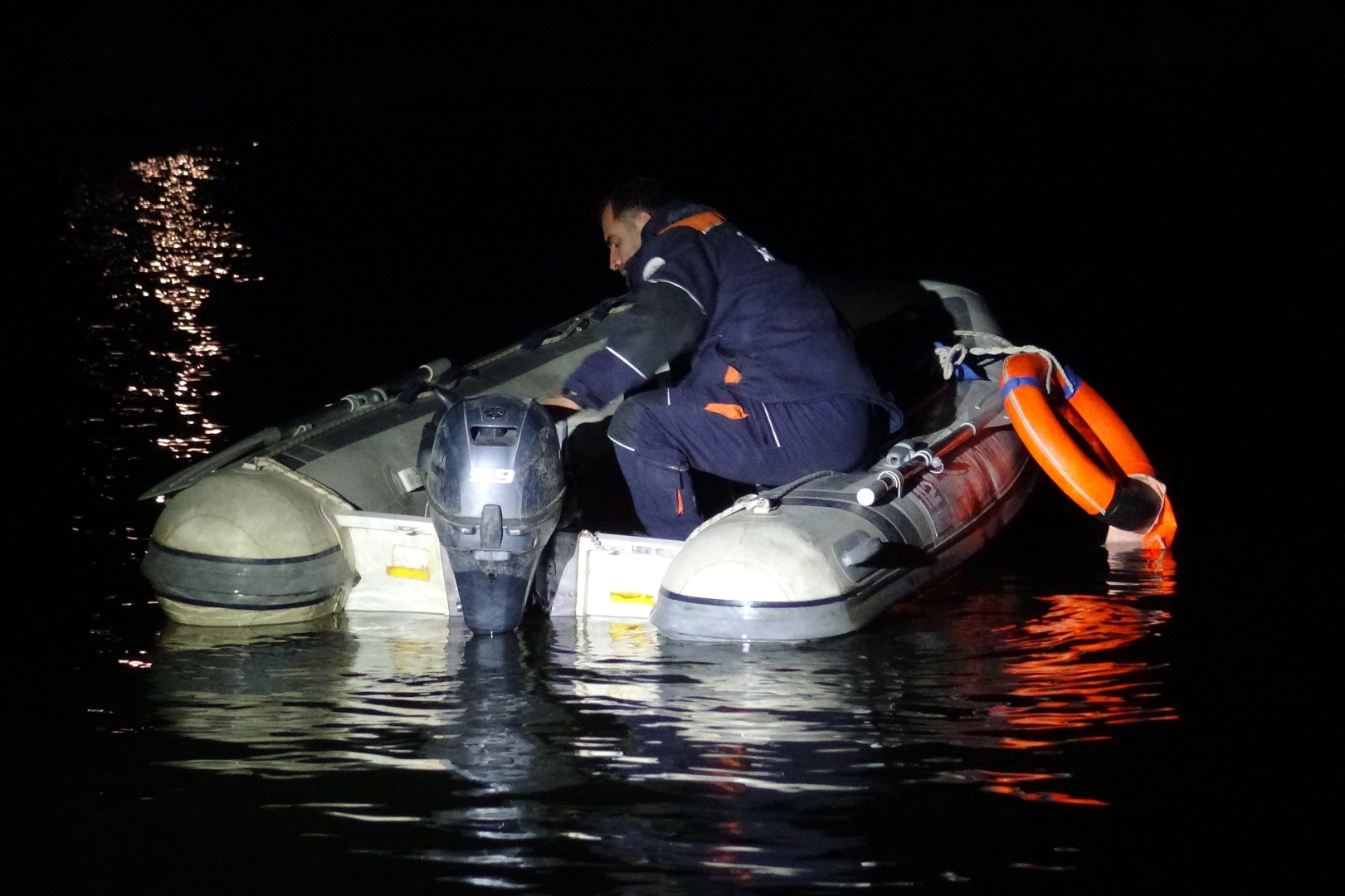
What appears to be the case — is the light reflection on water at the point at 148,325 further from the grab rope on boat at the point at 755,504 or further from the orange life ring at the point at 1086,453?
the orange life ring at the point at 1086,453

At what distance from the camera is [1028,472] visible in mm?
6242

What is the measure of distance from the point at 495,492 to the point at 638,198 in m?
1.15

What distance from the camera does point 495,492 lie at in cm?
458

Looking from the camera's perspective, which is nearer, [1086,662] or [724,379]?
[1086,662]

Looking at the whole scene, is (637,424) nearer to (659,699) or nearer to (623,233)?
(623,233)

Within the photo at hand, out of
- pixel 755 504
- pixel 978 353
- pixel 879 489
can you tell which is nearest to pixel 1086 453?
pixel 978 353

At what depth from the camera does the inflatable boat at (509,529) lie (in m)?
4.57

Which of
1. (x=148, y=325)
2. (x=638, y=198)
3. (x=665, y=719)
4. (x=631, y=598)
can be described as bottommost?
(x=665, y=719)

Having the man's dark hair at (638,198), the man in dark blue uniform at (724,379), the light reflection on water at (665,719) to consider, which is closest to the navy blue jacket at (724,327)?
the man in dark blue uniform at (724,379)

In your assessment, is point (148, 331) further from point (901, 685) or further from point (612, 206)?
point (901, 685)

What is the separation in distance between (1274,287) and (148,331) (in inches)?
304

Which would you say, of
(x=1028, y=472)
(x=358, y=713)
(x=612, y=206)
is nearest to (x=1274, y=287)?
(x=1028, y=472)

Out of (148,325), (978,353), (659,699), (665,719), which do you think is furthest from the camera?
(148,325)

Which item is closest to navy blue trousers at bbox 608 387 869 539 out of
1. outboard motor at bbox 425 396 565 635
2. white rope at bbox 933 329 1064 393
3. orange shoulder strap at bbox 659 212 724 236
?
outboard motor at bbox 425 396 565 635
